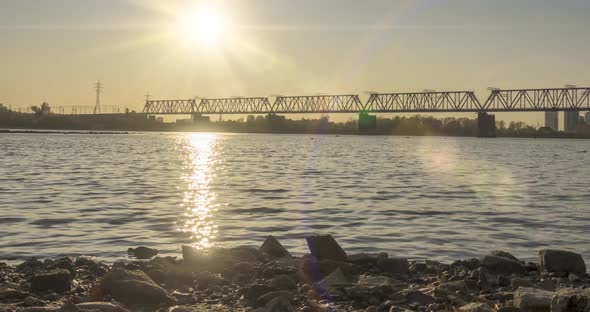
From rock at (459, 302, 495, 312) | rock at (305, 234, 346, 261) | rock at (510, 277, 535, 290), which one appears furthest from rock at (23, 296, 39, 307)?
rock at (510, 277, 535, 290)

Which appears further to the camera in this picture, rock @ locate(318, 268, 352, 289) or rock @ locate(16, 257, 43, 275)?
rock @ locate(16, 257, 43, 275)

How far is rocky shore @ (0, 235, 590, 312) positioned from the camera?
29.9ft

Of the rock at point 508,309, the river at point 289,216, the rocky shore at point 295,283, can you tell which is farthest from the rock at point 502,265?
the rock at point 508,309

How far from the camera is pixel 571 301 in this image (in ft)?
24.8

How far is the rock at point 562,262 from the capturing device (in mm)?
11844

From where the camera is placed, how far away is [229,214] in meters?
20.8

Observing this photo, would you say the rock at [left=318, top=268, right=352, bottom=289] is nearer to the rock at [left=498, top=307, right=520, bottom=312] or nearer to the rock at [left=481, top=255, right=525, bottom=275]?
the rock at [left=498, top=307, right=520, bottom=312]

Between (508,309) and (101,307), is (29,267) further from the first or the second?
(508,309)

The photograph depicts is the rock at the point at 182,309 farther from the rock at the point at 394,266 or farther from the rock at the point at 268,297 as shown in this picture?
the rock at the point at 394,266

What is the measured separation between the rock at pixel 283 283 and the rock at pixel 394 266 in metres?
2.23

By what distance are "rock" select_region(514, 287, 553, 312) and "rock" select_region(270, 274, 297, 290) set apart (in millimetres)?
3339

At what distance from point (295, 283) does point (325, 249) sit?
7.00ft

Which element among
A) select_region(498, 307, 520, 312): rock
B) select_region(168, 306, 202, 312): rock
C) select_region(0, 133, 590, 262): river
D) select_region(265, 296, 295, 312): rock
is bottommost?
select_region(0, 133, 590, 262): river

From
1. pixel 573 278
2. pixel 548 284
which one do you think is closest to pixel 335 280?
pixel 548 284
